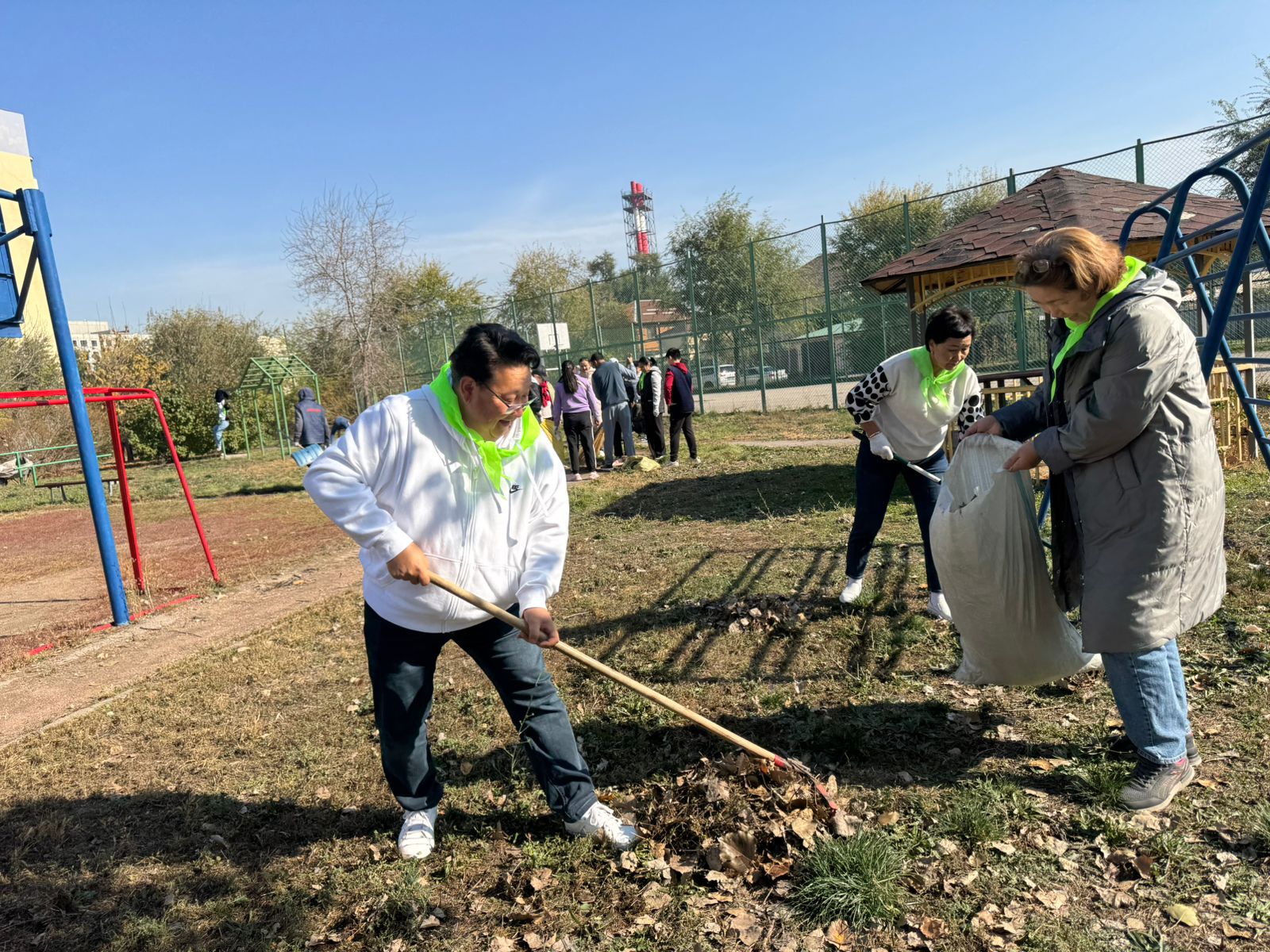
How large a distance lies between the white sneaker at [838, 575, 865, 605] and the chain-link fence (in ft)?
36.5

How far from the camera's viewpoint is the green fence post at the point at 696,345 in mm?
19938

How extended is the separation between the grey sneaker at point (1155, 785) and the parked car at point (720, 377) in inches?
701

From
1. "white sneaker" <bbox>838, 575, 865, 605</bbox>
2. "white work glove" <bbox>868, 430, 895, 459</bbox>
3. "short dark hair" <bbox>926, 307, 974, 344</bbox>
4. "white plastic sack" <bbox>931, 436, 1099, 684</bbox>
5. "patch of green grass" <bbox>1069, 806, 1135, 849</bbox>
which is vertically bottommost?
"patch of green grass" <bbox>1069, 806, 1135, 849</bbox>

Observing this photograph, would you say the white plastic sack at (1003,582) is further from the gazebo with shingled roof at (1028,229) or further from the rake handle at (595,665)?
the gazebo with shingled roof at (1028,229)

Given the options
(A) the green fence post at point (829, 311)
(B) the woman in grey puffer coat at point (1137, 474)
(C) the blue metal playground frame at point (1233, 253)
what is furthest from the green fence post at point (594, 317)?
(B) the woman in grey puffer coat at point (1137, 474)

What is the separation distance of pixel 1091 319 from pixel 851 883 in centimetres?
180

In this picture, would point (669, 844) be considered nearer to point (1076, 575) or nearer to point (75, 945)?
→ point (1076, 575)

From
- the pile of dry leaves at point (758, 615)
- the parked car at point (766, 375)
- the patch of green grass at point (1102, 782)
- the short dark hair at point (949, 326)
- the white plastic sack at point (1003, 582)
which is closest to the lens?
the patch of green grass at point (1102, 782)

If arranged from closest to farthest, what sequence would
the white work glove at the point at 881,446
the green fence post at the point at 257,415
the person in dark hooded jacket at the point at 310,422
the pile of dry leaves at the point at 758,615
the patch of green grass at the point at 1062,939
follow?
the patch of green grass at the point at 1062,939 < the white work glove at the point at 881,446 < the pile of dry leaves at the point at 758,615 < the person in dark hooded jacket at the point at 310,422 < the green fence post at the point at 257,415

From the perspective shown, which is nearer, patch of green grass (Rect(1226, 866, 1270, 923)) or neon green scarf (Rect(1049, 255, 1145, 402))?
patch of green grass (Rect(1226, 866, 1270, 923))

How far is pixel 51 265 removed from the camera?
571cm

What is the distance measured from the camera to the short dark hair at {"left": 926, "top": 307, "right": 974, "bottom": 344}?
13.1ft

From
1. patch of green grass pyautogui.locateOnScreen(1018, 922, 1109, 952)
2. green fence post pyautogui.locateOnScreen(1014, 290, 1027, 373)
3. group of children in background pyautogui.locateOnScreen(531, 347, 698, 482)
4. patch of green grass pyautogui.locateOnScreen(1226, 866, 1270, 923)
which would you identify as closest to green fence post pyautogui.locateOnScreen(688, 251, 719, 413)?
green fence post pyautogui.locateOnScreen(1014, 290, 1027, 373)

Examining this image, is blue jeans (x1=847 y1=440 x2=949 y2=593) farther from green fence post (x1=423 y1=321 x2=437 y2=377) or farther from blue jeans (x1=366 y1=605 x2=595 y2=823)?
green fence post (x1=423 y1=321 x2=437 y2=377)
